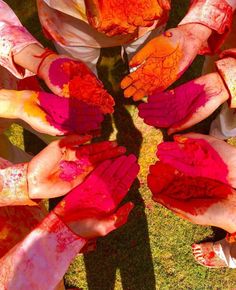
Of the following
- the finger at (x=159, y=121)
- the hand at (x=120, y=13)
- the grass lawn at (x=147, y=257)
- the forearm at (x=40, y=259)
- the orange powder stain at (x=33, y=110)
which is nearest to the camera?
the forearm at (x=40, y=259)

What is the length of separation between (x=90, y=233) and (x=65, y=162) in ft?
0.93

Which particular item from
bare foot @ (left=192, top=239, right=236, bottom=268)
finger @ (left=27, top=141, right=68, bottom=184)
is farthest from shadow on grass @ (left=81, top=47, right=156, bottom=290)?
finger @ (left=27, top=141, right=68, bottom=184)

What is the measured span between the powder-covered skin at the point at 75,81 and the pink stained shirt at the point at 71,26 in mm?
188

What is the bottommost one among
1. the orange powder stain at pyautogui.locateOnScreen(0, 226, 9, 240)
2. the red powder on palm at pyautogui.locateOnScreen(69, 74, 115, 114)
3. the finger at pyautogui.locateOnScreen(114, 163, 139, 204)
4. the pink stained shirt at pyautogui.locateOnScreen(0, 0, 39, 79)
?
the orange powder stain at pyautogui.locateOnScreen(0, 226, 9, 240)

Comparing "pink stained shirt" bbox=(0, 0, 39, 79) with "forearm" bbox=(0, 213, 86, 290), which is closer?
"forearm" bbox=(0, 213, 86, 290)

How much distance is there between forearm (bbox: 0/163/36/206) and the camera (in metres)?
Result: 1.53

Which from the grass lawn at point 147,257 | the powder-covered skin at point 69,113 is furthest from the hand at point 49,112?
the grass lawn at point 147,257

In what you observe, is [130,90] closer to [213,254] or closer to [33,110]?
[33,110]

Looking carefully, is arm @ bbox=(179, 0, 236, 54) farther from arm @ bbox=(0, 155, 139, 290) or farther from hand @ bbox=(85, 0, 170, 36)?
arm @ bbox=(0, 155, 139, 290)

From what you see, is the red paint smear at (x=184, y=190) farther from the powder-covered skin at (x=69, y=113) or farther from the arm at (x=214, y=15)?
the arm at (x=214, y=15)

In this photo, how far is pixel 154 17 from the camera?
156 centimetres

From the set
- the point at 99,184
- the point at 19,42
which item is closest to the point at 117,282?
the point at 99,184

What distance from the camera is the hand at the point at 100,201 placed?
5.06ft

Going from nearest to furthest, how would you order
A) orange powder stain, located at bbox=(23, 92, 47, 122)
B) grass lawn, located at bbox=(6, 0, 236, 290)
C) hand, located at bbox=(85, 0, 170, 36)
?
hand, located at bbox=(85, 0, 170, 36) → orange powder stain, located at bbox=(23, 92, 47, 122) → grass lawn, located at bbox=(6, 0, 236, 290)
